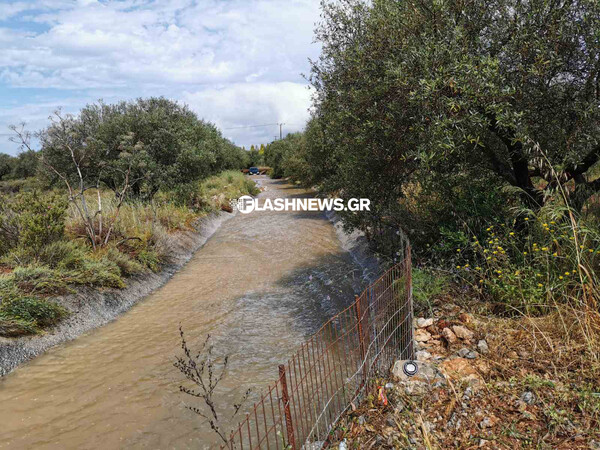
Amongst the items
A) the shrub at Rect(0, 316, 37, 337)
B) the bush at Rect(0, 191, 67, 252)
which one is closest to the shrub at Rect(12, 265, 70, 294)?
the shrub at Rect(0, 316, 37, 337)

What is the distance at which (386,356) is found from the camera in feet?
16.7

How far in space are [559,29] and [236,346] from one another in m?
7.04

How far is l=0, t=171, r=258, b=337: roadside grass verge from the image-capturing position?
7.41 metres

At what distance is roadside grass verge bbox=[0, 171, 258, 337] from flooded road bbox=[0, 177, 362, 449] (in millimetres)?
833

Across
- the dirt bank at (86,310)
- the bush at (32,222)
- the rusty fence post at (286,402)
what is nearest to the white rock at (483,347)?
the rusty fence post at (286,402)

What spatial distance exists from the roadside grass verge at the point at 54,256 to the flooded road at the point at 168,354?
2.73 ft

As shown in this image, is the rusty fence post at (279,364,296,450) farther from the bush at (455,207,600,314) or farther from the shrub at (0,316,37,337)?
the shrub at (0,316,37,337)

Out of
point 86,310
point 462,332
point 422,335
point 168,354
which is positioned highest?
point 462,332

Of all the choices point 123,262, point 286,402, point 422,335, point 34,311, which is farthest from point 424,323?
point 123,262

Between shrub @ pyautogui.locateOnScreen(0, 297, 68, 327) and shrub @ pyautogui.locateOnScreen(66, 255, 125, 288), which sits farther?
shrub @ pyautogui.locateOnScreen(66, 255, 125, 288)

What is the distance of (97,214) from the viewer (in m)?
11.7

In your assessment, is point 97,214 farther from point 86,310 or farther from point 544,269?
point 544,269

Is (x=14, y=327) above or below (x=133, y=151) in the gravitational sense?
below

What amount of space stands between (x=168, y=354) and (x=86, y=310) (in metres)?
2.57
